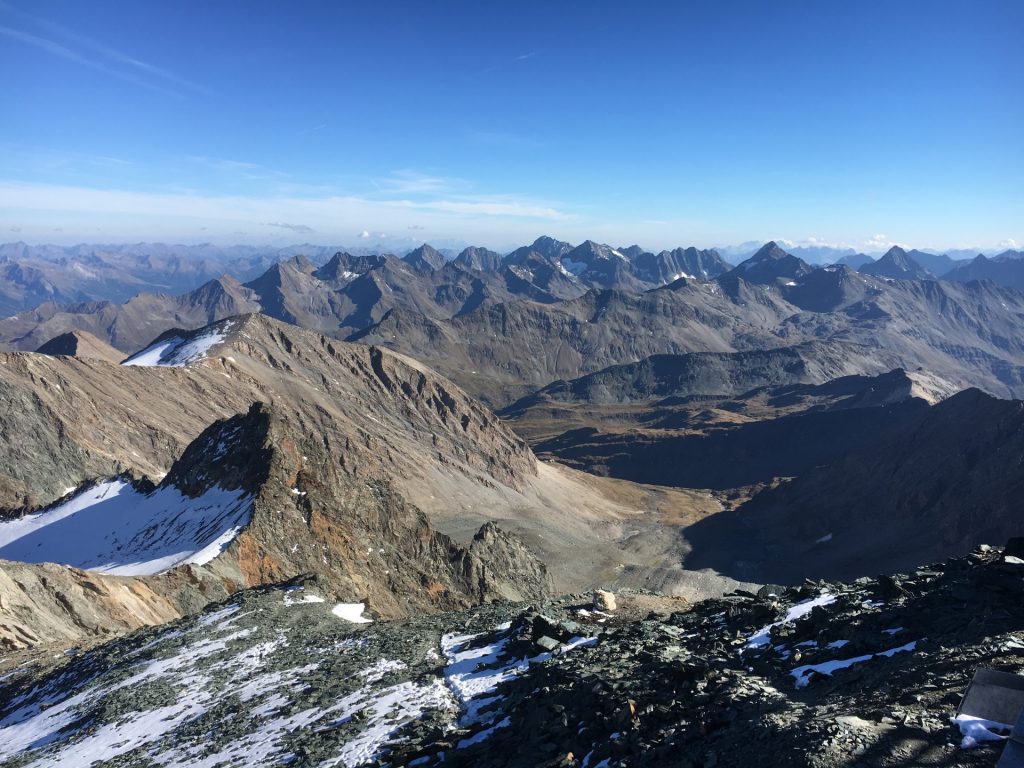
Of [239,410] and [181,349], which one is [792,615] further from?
[181,349]

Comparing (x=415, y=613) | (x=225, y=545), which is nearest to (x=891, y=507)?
(x=415, y=613)

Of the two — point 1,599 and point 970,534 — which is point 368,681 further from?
point 970,534

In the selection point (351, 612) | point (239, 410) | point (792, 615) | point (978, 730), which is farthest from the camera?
point (239, 410)

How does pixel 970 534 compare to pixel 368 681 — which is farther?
pixel 970 534

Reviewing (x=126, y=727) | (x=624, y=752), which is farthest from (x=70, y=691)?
(x=624, y=752)

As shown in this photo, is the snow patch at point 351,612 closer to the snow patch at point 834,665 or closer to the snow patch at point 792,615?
the snow patch at point 792,615
